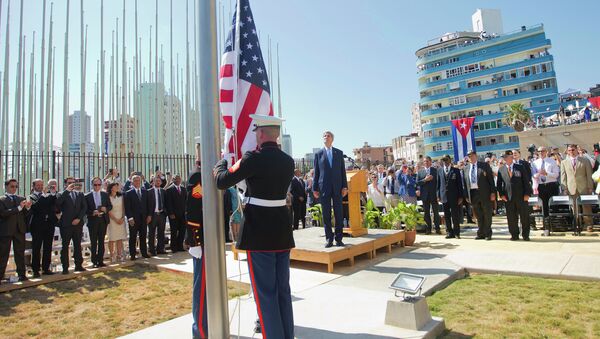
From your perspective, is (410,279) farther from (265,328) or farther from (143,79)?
(143,79)

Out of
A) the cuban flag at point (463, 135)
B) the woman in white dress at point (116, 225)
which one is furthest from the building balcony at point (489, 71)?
the woman in white dress at point (116, 225)

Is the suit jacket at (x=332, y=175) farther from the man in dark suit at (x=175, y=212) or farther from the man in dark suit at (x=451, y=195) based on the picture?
the man in dark suit at (x=175, y=212)

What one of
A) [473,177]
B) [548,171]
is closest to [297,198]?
[473,177]

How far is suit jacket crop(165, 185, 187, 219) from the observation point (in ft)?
31.4

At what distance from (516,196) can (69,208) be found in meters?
9.94

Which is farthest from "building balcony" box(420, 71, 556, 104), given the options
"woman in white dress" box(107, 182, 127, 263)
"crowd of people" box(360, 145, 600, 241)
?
"woman in white dress" box(107, 182, 127, 263)

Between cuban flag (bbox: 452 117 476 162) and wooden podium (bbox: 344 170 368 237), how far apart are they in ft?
25.7

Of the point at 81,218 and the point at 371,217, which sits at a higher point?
the point at 81,218

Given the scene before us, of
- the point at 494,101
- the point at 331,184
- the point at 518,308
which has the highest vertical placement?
the point at 494,101

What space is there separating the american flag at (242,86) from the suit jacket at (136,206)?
6.02 metres

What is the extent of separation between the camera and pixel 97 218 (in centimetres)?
805

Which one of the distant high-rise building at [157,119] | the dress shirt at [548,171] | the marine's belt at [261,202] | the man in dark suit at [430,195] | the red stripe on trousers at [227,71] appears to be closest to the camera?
the marine's belt at [261,202]

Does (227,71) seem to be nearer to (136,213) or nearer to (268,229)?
(268,229)

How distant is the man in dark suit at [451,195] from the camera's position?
30.7 feet
